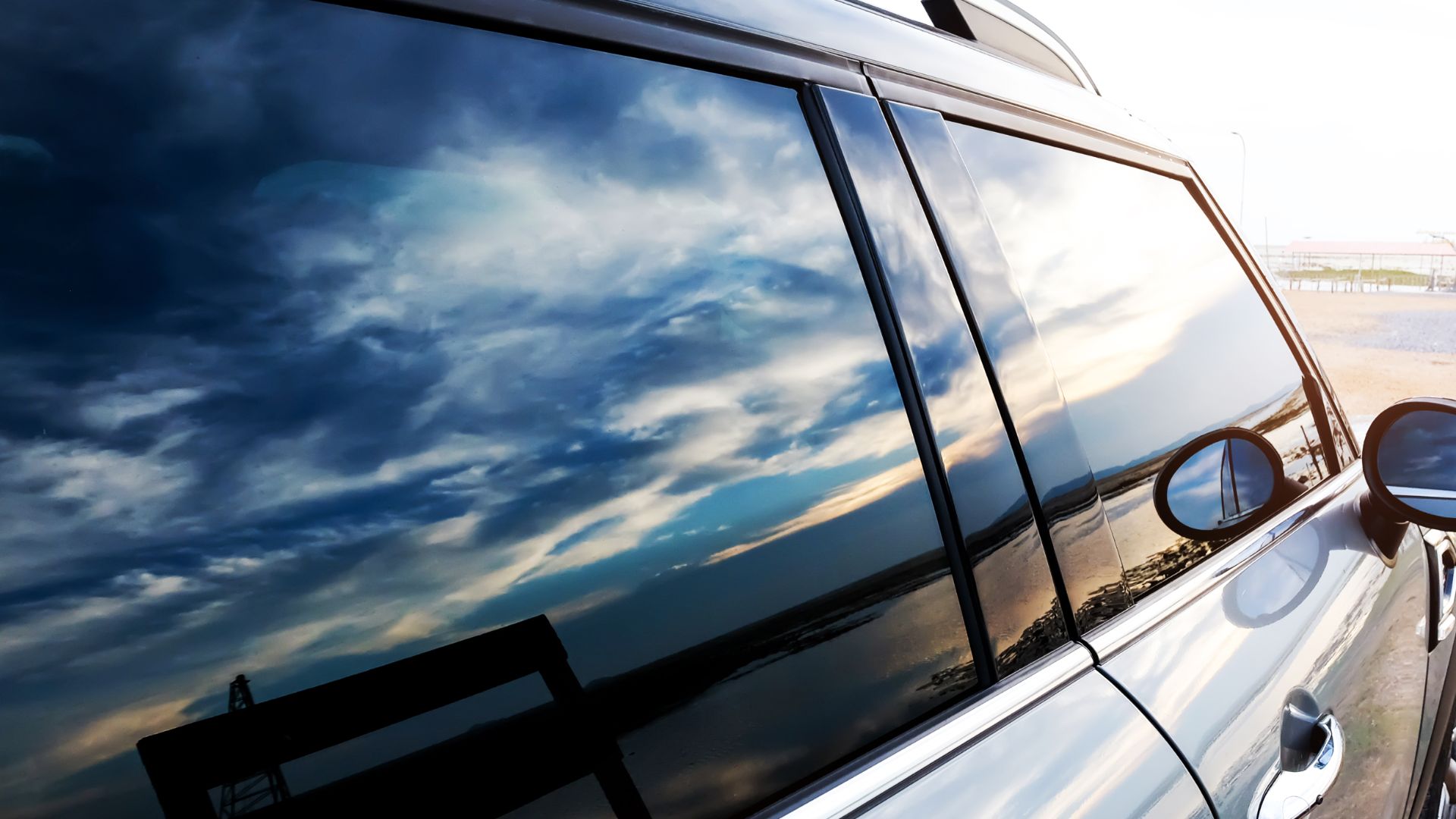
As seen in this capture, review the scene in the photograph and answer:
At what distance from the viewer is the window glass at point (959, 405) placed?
1.17 metres

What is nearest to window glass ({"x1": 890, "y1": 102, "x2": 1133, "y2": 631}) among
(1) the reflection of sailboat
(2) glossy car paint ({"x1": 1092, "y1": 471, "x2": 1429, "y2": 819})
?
(2) glossy car paint ({"x1": 1092, "y1": 471, "x2": 1429, "y2": 819})

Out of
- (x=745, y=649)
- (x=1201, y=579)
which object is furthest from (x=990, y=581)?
(x=1201, y=579)

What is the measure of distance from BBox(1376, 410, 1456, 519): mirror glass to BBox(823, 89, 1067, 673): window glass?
1174mm

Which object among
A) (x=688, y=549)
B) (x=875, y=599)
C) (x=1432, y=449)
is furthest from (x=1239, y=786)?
(x=1432, y=449)

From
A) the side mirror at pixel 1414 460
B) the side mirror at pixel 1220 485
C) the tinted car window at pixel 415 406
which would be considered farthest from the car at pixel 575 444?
the side mirror at pixel 1414 460

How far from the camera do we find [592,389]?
850mm

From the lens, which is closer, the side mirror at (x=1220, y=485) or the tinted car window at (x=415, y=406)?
the tinted car window at (x=415, y=406)

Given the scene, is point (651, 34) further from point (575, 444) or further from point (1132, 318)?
point (1132, 318)

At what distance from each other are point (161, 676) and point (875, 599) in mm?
691

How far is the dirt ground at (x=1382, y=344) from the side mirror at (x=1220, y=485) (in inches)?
189

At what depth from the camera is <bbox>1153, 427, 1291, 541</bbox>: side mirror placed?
5.35ft

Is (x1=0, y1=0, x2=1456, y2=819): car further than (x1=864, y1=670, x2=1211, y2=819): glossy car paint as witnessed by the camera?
No

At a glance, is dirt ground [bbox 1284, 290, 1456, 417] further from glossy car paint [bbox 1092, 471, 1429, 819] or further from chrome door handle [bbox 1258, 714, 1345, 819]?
chrome door handle [bbox 1258, 714, 1345, 819]

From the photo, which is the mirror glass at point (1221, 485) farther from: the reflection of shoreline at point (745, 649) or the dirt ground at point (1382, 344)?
the dirt ground at point (1382, 344)
